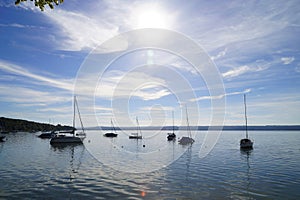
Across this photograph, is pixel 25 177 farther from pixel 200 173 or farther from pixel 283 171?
pixel 283 171

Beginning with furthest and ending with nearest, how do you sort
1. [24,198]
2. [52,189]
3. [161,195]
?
1. [52,189]
2. [161,195]
3. [24,198]

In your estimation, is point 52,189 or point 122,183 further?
point 122,183

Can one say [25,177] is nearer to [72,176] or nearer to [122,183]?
[72,176]

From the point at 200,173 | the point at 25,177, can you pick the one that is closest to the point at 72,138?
the point at 25,177

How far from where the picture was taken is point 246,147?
7481 centimetres

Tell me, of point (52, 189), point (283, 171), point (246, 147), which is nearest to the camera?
point (52, 189)

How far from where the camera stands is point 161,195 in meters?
22.6

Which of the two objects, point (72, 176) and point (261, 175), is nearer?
point (72, 176)

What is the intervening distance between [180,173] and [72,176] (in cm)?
1577

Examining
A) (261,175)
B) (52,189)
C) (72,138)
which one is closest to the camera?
(52,189)

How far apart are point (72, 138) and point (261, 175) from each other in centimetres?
7116

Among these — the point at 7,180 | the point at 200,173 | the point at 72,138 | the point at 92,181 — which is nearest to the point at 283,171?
the point at 200,173

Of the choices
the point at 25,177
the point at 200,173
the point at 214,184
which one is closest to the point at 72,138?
the point at 25,177

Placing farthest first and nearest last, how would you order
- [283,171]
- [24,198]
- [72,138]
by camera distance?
[72,138]
[283,171]
[24,198]
